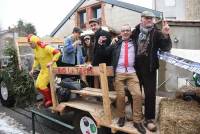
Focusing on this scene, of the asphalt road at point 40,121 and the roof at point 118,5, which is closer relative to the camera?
the asphalt road at point 40,121

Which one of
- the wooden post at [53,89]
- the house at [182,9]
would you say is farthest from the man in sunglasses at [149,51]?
the house at [182,9]

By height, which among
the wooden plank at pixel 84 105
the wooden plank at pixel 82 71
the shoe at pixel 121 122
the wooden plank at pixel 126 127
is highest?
the wooden plank at pixel 82 71

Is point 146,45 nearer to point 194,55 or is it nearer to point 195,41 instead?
point 194,55

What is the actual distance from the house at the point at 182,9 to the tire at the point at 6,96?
2252cm

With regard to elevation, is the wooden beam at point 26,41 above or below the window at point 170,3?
below

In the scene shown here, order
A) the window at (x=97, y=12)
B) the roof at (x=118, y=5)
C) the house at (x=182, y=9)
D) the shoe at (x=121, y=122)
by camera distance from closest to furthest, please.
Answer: the shoe at (x=121, y=122) < the roof at (x=118, y=5) < the window at (x=97, y=12) < the house at (x=182, y=9)

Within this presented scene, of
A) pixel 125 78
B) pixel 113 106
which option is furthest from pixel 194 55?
pixel 113 106

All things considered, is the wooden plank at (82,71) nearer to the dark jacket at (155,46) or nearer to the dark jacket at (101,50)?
the dark jacket at (101,50)

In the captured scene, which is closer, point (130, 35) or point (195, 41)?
point (130, 35)

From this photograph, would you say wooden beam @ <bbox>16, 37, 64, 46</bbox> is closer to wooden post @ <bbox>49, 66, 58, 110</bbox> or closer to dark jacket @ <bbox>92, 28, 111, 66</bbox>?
wooden post @ <bbox>49, 66, 58, 110</bbox>

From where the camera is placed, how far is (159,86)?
16.2 m

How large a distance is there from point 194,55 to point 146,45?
687mm

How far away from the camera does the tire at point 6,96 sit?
368 inches

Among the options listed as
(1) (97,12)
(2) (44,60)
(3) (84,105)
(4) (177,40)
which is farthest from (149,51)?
(1) (97,12)
